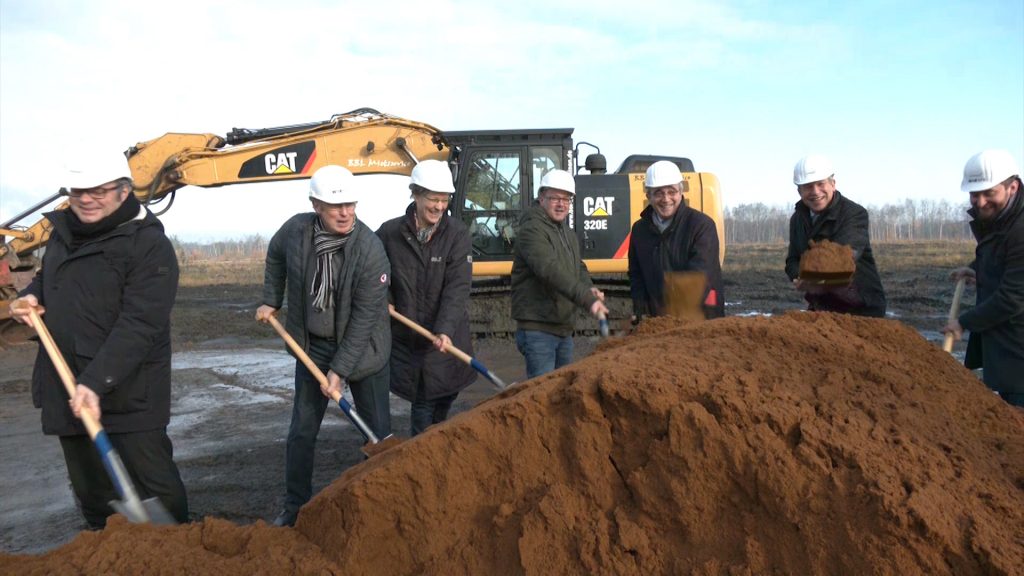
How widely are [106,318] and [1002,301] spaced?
4.09 m

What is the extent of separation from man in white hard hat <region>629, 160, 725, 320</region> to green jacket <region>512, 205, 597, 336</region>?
16.8 inches

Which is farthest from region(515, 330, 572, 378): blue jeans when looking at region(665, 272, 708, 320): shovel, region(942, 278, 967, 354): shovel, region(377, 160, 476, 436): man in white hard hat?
region(942, 278, 967, 354): shovel

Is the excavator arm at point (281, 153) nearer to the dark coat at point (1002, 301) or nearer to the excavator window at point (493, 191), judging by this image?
the excavator window at point (493, 191)

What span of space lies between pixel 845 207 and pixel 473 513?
3.15 m

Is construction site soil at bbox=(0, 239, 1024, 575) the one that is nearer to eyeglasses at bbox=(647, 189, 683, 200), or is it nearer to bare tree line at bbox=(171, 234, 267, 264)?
eyeglasses at bbox=(647, 189, 683, 200)

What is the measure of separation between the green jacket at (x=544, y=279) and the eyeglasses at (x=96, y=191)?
2356mm

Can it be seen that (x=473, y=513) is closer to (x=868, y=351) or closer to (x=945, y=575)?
(x=945, y=575)

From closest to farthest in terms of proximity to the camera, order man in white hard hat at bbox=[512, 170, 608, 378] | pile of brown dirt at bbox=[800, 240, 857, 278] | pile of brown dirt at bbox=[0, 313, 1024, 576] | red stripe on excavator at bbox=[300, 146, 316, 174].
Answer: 1. pile of brown dirt at bbox=[0, 313, 1024, 576]
2. pile of brown dirt at bbox=[800, 240, 857, 278]
3. man in white hard hat at bbox=[512, 170, 608, 378]
4. red stripe on excavator at bbox=[300, 146, 316, 174]

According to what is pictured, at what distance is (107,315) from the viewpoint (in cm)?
343

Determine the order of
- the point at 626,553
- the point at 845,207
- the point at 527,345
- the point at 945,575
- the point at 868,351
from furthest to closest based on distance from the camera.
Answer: the point at 527,345, the point at 845,207, the point at 868,351, the point at 626,553, the point at 945,575

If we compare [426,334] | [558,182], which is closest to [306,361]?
[426,334]

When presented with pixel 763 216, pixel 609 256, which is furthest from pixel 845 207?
pixel 763 216

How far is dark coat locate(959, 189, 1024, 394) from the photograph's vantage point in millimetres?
3672

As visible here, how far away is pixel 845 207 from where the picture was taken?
4602 mm
